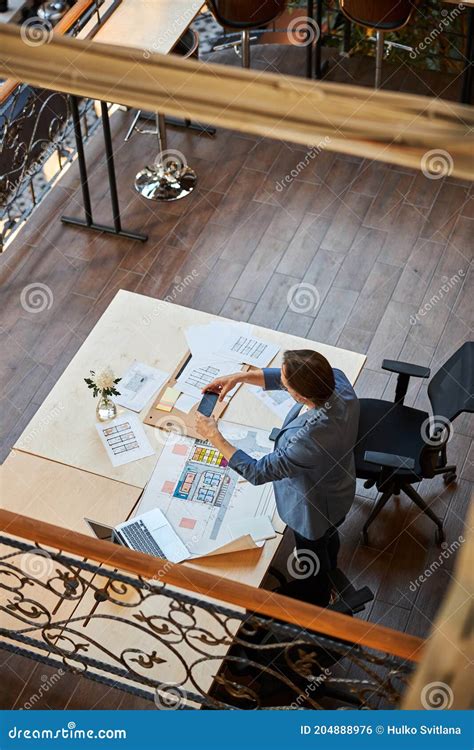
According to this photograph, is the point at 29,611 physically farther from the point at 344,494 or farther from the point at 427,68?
the point at 427,68

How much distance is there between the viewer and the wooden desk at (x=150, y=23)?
19.6 feet

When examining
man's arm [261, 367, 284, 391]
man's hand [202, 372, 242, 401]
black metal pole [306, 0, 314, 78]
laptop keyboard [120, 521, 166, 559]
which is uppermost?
black metal pole [306, 0, 314, 78]

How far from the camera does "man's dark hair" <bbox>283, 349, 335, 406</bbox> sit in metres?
3.77

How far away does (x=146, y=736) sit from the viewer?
10.8 feet

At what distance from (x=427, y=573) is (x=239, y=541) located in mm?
1249

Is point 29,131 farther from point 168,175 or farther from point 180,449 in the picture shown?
point 180,449

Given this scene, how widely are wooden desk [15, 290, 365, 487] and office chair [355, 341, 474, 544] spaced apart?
0.27 m

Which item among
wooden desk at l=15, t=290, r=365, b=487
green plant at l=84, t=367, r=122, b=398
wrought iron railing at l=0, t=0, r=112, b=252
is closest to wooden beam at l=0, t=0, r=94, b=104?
wrought iron railing at l=0, t=0, r=112, b=252

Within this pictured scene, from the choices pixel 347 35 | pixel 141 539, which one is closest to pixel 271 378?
pixel 141 539

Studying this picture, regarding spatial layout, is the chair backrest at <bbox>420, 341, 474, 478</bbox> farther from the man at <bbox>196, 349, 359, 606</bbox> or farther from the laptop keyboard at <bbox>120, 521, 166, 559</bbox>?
the laptop keyboard at <bbox>120, 521, 166, 559</bbox>

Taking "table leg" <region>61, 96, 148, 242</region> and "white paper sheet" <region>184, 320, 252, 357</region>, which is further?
"table leg" <region>61, 96, 148, 242</region>

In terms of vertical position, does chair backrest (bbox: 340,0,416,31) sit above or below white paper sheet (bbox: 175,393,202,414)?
above

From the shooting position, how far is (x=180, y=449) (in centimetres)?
439

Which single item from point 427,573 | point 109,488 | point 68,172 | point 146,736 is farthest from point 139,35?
point 146,736
